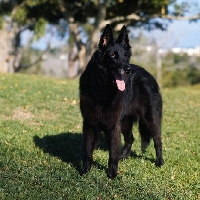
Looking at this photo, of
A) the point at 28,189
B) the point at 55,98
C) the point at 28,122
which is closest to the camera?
the point at 28,189

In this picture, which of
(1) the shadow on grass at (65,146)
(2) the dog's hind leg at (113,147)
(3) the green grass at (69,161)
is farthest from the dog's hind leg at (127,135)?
(2) the dog's hind leg at (113,147)

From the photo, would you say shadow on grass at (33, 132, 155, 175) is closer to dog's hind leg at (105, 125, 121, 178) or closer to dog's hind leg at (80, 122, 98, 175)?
dog's hind leg at (80, 122, 98, 175)

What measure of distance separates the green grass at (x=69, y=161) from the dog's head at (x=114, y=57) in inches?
51.9

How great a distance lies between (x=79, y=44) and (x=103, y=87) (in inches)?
703

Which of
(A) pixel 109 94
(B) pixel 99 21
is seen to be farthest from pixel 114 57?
(B) pixel 99 21

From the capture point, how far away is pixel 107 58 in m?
5.10

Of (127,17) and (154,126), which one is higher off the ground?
(127,17)

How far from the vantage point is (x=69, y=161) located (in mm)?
6098

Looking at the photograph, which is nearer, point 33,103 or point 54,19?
point 33,103

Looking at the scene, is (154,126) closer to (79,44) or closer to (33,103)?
(33,103)

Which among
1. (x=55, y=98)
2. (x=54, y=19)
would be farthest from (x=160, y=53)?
(x=55, y=98)

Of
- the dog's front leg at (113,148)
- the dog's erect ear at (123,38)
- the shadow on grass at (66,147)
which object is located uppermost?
the dog's erect ear at (123,38)

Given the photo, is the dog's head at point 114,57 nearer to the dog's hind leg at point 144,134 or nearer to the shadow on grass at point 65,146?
the shadow on grass at point 65,146

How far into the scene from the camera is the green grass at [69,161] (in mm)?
4891
